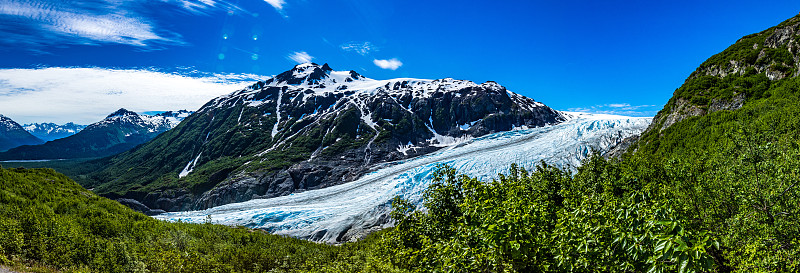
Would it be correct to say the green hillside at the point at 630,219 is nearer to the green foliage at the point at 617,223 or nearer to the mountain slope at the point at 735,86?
the green foliage at the point at 617,223

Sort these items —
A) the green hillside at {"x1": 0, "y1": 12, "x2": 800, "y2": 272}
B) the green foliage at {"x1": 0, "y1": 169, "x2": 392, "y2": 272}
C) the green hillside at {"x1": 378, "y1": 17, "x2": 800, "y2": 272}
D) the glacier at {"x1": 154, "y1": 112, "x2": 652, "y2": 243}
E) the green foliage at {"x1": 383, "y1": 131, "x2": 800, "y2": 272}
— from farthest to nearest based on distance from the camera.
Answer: the glacier at {"x1": 154, "y1": 112, "x2": 652, "y2": 243} → the green foliage at {"x1": 0, "y1": 169, "x2": 392, "y2": 272} → the green hillside at {"x1": 0, "y1": 12, "x2": 800, "y2": 272} → the green hillside at {"x1": 378, "y1": 17, "x2": 800, "y2": 272} → the green foliage at {"x1": 383, "y1": 131, "x2": 800, "y2": 272}

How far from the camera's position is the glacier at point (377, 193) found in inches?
2945

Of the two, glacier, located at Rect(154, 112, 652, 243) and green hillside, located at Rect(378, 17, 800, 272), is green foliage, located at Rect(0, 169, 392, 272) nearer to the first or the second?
green hillside, located at Rect(378, 17, 800, 272)

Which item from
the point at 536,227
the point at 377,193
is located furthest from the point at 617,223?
the point at 377,193

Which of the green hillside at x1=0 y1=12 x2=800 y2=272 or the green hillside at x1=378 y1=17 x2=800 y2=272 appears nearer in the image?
the green hillside at x1=378 y1=17 x2=800 y2=272

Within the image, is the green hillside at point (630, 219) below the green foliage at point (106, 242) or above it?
above

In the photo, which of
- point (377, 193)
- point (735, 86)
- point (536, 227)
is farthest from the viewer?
point (377, 193)

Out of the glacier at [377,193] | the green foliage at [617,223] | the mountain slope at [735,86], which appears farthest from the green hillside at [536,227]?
the glacier at [377,193]

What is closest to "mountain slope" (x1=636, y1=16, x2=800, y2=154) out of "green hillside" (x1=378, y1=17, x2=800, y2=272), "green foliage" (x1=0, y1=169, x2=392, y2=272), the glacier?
"green hillside" (x1=378, y1=17, x2=800, y2=272)

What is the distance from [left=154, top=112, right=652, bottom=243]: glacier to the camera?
7481 centimetres

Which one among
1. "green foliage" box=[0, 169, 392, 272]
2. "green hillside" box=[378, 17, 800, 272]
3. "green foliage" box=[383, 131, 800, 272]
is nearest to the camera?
"green foliage" box=[383, 131, 800, 272]

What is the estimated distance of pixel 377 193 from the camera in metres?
92.1

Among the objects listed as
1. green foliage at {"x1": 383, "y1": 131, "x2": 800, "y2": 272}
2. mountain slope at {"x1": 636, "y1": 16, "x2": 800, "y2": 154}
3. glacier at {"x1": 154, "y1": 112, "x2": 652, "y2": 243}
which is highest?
mountain slope at {"x1": 636, "y1": 16, "x2": 800, "y2": 154}

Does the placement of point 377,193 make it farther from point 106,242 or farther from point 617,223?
point 617,223
